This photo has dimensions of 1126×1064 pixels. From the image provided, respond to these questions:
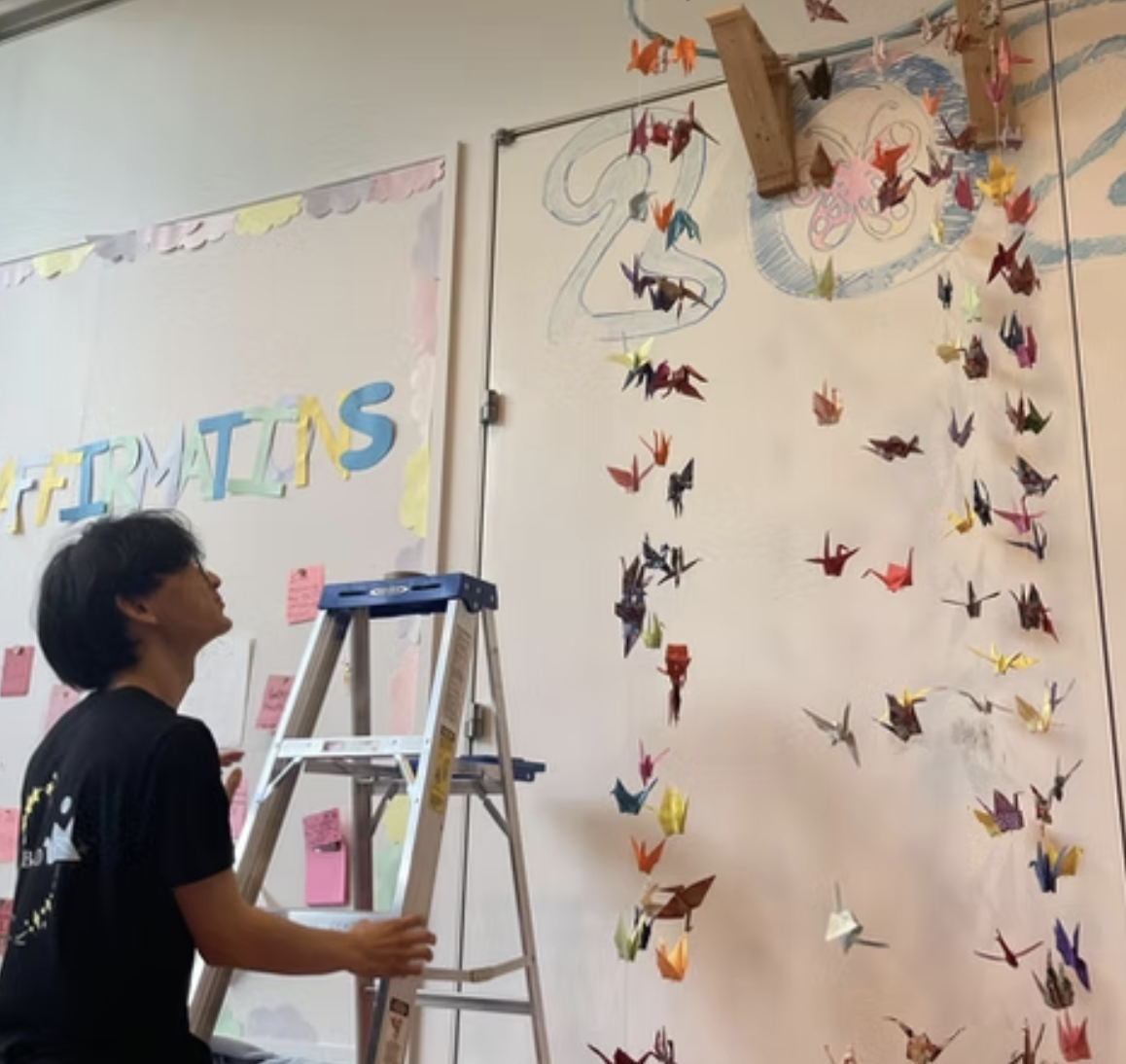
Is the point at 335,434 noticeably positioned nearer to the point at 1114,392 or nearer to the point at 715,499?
the point at 715,499

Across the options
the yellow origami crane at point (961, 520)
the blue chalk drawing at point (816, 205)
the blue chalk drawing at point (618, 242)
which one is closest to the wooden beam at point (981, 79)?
the blue chalk drawing at point (816, 205)

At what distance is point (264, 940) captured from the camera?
1.15 m

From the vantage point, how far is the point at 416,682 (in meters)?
2.02

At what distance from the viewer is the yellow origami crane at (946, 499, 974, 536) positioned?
1.70 metres

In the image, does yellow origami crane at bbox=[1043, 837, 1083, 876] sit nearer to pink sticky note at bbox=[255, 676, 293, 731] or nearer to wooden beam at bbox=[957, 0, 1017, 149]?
wooden beam at bbox=[957, 0, 1017, 149]

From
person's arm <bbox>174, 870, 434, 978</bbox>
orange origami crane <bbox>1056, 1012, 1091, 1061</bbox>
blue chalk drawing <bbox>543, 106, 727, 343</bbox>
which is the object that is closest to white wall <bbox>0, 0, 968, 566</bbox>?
blue chalk drawing <bbox>543, 106, 727, 343</bbox>

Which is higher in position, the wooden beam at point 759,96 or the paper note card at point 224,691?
the wooden beam at point 759,96

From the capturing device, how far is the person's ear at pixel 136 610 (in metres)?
1.29

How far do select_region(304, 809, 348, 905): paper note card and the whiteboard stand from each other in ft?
0.86

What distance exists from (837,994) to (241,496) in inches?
54.9

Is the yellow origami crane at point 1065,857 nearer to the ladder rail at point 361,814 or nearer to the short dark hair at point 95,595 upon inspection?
the ladder rail at point 361,814

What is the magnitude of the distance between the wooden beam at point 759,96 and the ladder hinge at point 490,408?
58 cm

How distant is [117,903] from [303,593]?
108cm

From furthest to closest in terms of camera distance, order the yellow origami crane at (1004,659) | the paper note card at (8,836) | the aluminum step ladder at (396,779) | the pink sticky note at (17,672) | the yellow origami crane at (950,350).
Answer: the pink sticky note at (17,672) → the paper note card at (8,836) → the yellow origami crane at (950,350) → the yellow origami crane at (1004,659) → the aluminum step ladder at (396,779)
